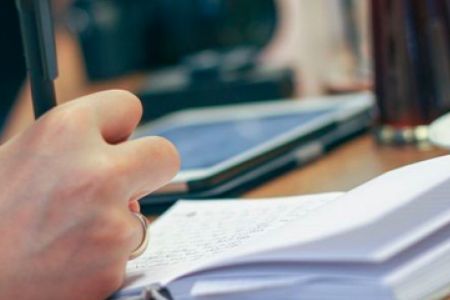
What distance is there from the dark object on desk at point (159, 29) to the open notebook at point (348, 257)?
149 cm

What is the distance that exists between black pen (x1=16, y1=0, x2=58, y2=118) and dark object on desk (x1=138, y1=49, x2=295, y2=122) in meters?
1.03

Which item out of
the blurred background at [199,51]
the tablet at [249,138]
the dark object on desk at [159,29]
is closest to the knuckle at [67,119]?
the tablet at [249,138]

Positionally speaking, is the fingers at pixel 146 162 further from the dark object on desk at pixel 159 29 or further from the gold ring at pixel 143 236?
the dark object on desk at pixel 159 29

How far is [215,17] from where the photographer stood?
2.07 meters

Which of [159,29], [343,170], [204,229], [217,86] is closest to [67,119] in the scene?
[204,229]

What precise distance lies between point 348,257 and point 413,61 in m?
0.45

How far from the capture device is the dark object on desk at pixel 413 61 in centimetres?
87

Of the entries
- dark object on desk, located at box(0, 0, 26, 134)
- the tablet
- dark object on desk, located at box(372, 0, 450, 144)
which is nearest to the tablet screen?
the tablet

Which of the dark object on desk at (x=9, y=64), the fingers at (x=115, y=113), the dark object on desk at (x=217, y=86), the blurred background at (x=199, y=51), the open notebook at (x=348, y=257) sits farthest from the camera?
the dark object on desk at (x=9, y=64)

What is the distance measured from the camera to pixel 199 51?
7.07 feet

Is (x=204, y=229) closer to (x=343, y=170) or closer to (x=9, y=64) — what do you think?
(x=343, y=170)

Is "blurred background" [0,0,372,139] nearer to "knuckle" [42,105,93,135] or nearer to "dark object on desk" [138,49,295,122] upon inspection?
"dark object on desk" [138,49,295,122]

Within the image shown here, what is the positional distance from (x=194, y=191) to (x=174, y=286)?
11.2 inches

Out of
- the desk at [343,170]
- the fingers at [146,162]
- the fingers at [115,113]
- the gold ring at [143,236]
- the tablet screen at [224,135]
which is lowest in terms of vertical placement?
the desk at [343,170]
